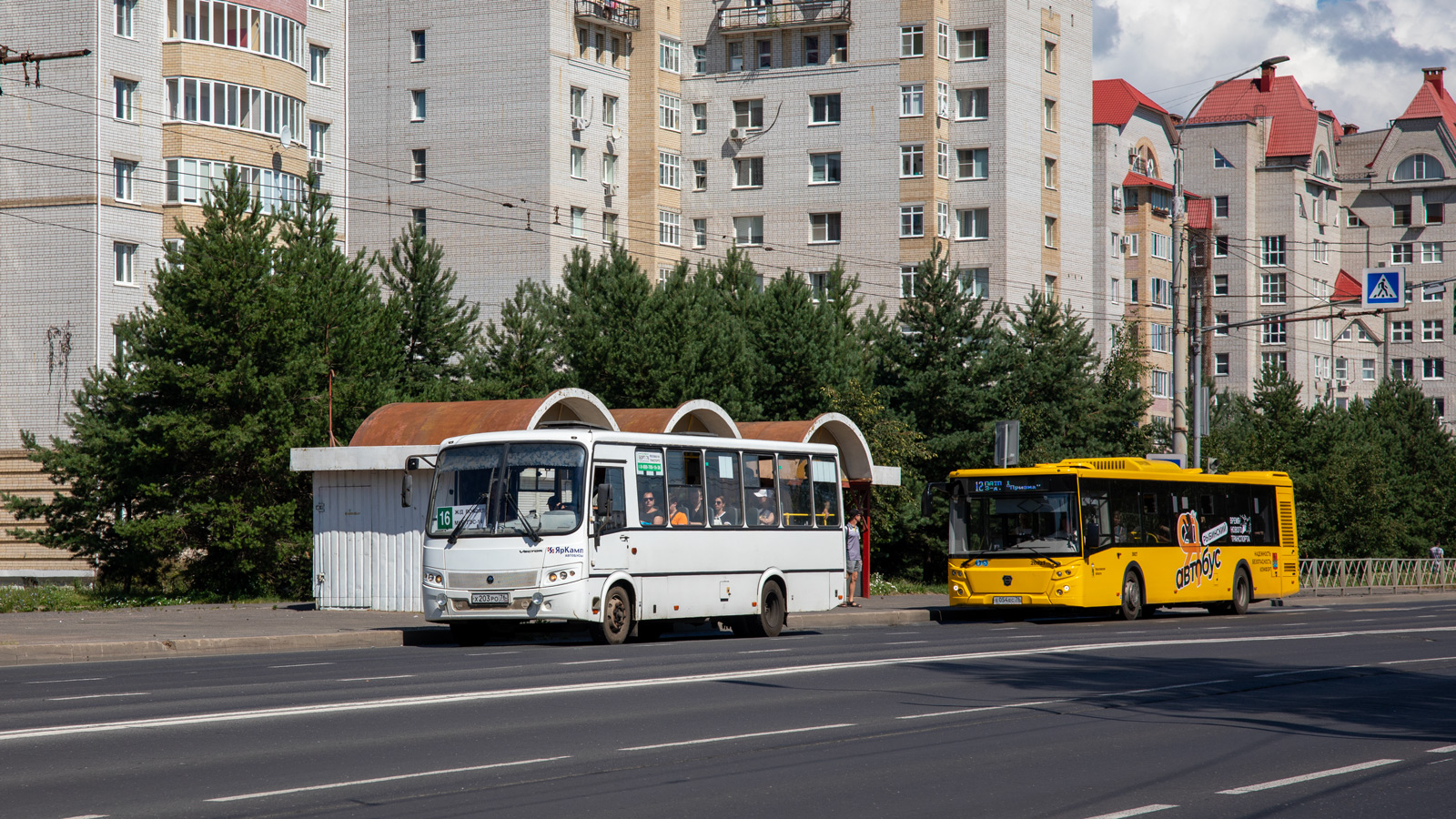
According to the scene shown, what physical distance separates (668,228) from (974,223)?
12887 mm

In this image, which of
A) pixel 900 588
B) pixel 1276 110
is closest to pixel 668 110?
pixel 900 588

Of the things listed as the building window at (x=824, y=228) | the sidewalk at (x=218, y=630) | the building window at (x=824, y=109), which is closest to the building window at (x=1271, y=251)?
the building window at (x=824, y=228)

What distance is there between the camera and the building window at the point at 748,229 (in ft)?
235

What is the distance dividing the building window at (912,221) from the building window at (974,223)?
1.71 meters

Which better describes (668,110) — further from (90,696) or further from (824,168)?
(90,696)

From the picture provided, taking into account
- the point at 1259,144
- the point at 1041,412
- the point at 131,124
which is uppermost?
the point at 1259,144

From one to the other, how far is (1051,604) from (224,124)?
32176 mm

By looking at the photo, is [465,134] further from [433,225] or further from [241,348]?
[241,348]

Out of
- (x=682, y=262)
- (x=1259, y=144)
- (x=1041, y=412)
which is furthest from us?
(x=1259, y=144)

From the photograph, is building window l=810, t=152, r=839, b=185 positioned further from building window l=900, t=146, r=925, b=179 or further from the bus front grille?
the bus front grille

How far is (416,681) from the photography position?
1514 centimetres

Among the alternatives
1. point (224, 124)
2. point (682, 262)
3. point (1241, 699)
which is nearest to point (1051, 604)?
point (1241, 699)

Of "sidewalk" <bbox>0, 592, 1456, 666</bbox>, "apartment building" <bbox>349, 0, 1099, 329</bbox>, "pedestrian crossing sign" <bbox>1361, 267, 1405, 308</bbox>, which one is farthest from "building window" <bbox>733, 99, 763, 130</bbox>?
"sidewalk" <bbox>0, 592, 1456, 666</bbox>

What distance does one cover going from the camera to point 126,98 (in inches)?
1943
